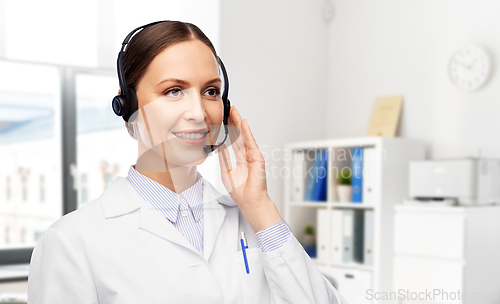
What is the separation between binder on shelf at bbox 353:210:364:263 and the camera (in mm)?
2932

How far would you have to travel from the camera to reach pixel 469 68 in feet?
9.18

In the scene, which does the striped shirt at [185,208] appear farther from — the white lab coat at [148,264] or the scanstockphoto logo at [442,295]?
the scanstockphoto logo at [442,295]

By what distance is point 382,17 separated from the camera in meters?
3.39

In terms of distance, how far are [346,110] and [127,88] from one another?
Result: 2.99 meters

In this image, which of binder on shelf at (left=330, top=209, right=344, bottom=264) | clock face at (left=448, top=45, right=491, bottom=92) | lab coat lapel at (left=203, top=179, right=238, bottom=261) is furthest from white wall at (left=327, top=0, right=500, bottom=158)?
lab coat lapel at (left=203, top=179, right=238, bottom=261)

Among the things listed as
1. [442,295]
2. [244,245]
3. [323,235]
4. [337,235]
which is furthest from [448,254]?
[244,245]

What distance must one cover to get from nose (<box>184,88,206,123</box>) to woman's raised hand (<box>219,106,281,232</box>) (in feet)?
0.29

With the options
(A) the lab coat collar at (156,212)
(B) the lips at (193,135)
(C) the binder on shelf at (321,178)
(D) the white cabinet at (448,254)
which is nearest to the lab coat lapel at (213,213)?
(A) the lab coat collar at (156,212)

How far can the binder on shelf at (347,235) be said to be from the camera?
2.93 meters

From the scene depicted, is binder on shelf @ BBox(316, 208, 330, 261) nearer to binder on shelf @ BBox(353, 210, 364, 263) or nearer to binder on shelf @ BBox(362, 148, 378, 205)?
binder on shelf @ BBox(353, 210, 364, 263)

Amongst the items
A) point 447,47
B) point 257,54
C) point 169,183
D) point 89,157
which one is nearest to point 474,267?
point 447,47

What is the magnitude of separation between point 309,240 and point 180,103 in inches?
107

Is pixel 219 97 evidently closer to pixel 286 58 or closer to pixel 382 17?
pixel 286 58

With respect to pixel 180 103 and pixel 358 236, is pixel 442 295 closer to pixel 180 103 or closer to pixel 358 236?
pixel 358 236
